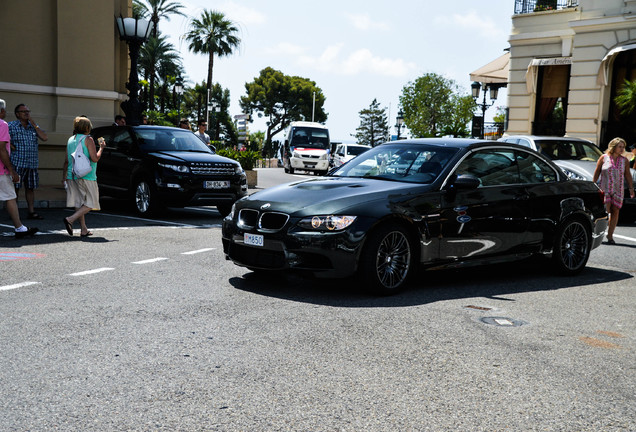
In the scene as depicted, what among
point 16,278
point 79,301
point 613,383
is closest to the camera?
point 613,383

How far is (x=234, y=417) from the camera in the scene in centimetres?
356

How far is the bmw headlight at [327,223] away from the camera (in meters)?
6.33

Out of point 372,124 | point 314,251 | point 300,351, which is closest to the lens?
point 300,351

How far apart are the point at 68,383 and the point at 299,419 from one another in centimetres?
134

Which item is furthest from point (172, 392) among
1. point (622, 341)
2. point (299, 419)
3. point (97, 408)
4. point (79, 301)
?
point (622, 341)

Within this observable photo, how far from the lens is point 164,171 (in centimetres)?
1304

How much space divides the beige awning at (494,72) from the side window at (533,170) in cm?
2116

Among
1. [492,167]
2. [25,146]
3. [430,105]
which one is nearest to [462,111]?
[430,105]

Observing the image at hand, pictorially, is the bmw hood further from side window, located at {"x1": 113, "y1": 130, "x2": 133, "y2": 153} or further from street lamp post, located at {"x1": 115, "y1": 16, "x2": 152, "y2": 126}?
street lamp post, located at {"x1": 115, "y1": 16, "x2": 152, "y2": 126}

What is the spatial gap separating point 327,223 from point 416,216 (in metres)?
0.92

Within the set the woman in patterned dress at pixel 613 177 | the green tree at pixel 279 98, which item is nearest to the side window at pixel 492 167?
the woman in patterned dress at pixel 613 177

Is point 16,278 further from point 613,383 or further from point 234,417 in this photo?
point 613,383

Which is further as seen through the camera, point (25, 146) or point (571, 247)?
point (25, 146)

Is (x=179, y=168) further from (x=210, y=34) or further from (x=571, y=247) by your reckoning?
(x=210, y=34)
